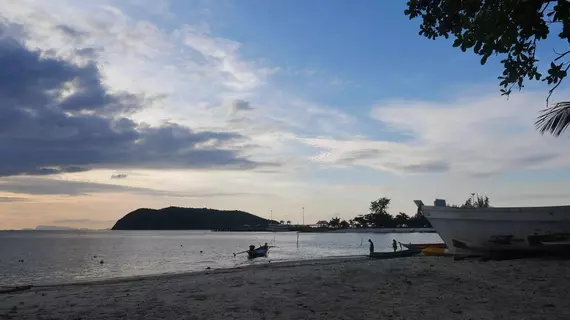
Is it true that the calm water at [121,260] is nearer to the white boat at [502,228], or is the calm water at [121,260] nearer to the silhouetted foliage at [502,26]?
the white boat at [502,228]

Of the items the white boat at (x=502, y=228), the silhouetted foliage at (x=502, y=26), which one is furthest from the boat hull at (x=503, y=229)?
the silhouetted foliage at (x=502, y=26)

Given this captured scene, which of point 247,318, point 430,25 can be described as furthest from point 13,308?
point 430,25

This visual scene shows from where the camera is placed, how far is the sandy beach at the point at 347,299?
9.38 m

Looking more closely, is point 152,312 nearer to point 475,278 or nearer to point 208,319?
point 208,319

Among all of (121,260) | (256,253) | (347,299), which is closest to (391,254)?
(347,299)

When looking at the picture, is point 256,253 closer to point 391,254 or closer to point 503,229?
point 391,254

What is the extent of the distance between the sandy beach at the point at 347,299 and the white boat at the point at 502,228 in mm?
3904

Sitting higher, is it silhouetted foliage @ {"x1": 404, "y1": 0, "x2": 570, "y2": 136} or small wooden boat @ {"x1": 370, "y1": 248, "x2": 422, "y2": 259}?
silhouetted foliage @ {"x1": 404, "y1": 0, "x2": 570, "y2": 136}

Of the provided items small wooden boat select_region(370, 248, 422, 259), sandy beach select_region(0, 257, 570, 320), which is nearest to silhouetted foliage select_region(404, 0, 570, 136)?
sandy beach select_region(0, 257, 570, 320)

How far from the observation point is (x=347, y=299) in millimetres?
10891

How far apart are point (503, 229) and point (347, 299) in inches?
495

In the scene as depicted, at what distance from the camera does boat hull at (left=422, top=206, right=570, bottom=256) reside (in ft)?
60.8

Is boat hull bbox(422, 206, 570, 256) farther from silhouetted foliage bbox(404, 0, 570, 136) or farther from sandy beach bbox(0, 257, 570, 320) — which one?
silhouetted foliage bbox(404, 0, 570, 136)

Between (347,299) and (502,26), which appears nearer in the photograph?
(502,26)
